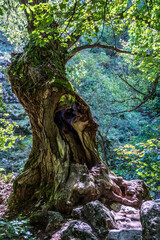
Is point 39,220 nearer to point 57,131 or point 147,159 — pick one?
point 57,131

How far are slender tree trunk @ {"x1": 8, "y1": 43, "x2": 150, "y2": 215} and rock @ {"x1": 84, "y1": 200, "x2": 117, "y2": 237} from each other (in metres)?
0.54

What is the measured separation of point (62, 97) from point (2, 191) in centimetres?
329

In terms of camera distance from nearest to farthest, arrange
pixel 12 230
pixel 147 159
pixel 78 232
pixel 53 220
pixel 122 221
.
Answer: pixel 12 230, pixel 78 232, pixel 53 220, pixel 122 221, pixel 147 159

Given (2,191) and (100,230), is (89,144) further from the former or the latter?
(2,191)

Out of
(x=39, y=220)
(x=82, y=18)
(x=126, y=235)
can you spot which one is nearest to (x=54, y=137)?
(x=39, y=220)

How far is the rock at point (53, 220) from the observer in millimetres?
2064

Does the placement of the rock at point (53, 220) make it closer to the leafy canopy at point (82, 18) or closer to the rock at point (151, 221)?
the rock at point (151, 221)

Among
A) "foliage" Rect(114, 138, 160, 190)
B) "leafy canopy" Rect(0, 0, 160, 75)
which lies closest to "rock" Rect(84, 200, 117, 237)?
"foliage" Rect(114, 138, 160, 190)

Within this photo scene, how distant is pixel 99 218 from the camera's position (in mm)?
1949

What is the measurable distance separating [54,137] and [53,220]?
4.69 feet

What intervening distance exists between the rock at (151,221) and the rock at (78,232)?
2.03 ft

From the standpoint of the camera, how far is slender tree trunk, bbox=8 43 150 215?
9.24 feet

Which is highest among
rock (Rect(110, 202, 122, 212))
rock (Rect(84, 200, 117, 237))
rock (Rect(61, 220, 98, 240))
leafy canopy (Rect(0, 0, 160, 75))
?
leafy canopy (Rect(0, 0, 160, 75))

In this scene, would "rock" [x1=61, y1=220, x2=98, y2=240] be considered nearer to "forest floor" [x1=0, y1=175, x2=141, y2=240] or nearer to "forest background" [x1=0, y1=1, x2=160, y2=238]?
"forest floor" [x1=0, y1=175, x2=141, y2=240]
